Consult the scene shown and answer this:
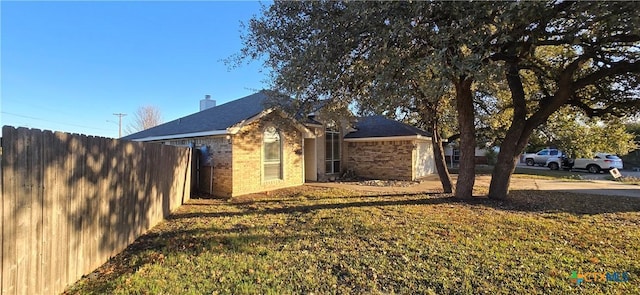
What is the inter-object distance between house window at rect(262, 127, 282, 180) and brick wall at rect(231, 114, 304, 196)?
0.18m

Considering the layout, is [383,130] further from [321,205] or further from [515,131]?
[321,205]

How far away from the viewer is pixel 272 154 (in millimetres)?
12398

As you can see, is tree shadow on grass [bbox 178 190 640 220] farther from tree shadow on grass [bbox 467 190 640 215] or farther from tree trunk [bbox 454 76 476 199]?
tree trunk [bbox 454 76 476 199]

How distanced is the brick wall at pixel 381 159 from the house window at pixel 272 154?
5971 mm

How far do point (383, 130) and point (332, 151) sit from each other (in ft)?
10.3

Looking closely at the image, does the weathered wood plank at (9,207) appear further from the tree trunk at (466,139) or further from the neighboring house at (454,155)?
the neighboring house at (454,155)

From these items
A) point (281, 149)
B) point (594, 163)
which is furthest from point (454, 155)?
point (281, 149)

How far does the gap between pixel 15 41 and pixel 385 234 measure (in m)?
17.8

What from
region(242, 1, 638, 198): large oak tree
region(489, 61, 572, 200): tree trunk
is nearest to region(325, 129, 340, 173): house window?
region(242, 1, 638, 198): large oak tree

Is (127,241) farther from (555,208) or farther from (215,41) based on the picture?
(555,208)

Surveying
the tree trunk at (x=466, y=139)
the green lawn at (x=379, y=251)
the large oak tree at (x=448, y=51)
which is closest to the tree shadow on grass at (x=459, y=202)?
the green lawn at (x=379, y=251)

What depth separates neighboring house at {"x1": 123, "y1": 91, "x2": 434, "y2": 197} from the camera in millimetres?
10930

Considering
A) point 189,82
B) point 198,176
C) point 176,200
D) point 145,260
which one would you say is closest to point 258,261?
point 145,260

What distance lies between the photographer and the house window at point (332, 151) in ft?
53.9
